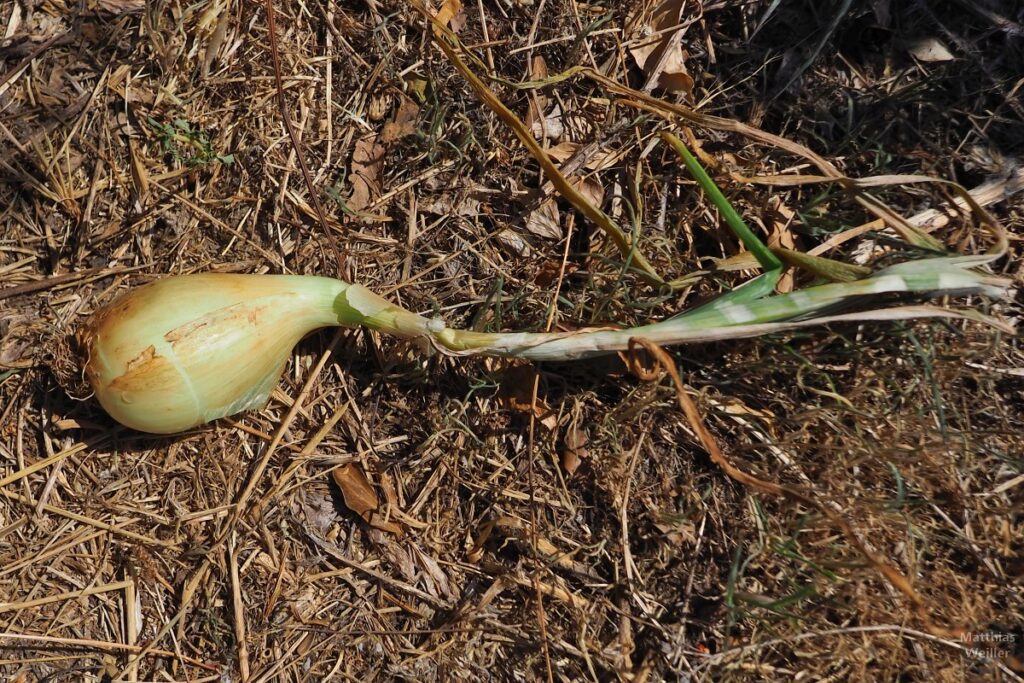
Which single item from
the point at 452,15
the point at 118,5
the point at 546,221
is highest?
the point at 118,5

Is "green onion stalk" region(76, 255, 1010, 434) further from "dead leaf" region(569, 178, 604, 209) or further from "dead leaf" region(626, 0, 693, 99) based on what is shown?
"dead leaf" region(626, 0, 693, 99)

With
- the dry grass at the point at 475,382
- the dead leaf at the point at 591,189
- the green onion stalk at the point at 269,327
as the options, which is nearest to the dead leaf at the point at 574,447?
the dry grass at the point at 475,382

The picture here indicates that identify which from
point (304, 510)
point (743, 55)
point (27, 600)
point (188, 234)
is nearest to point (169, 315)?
point (188, 234)

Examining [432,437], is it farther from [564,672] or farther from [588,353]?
[564,672]

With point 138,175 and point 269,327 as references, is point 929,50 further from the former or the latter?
point 138,175

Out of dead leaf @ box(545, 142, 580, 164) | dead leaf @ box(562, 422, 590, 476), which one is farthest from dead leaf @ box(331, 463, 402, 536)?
dead leaf @ box(545, 142, 580, 164)

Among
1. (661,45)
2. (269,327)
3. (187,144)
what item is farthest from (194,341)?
(661,45)
